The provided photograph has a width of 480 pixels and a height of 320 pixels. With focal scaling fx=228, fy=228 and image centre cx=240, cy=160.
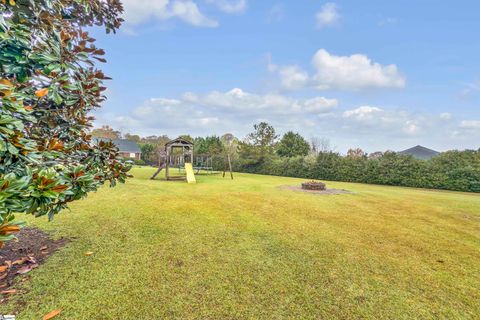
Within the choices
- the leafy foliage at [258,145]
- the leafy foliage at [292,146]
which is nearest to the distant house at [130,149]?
the leafy foliage at [258,145]

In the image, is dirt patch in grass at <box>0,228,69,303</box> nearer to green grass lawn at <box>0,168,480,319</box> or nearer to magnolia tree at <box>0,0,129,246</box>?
green grass lawn at <box>0,168,480,319</box>

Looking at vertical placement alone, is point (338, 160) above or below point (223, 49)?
below

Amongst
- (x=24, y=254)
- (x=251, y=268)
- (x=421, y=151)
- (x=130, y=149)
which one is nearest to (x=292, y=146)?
(x=421, y=151)

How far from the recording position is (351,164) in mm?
18219

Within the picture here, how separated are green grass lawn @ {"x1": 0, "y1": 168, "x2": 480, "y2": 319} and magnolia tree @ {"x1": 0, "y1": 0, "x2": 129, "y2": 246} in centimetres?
109

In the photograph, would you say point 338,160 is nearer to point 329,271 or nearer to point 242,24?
point 242,24

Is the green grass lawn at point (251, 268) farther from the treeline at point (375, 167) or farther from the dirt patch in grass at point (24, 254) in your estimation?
the treeline at point (375, 167)

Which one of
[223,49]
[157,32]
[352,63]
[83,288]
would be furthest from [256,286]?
[352,63]

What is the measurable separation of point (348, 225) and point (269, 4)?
9961mm

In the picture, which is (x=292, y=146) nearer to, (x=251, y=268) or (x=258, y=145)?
(x=258, y=145)

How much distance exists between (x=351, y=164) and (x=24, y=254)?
19.2 meters

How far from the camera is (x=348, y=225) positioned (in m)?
5.29

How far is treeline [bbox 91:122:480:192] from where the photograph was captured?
14406 millimetres

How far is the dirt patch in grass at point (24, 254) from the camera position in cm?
253
